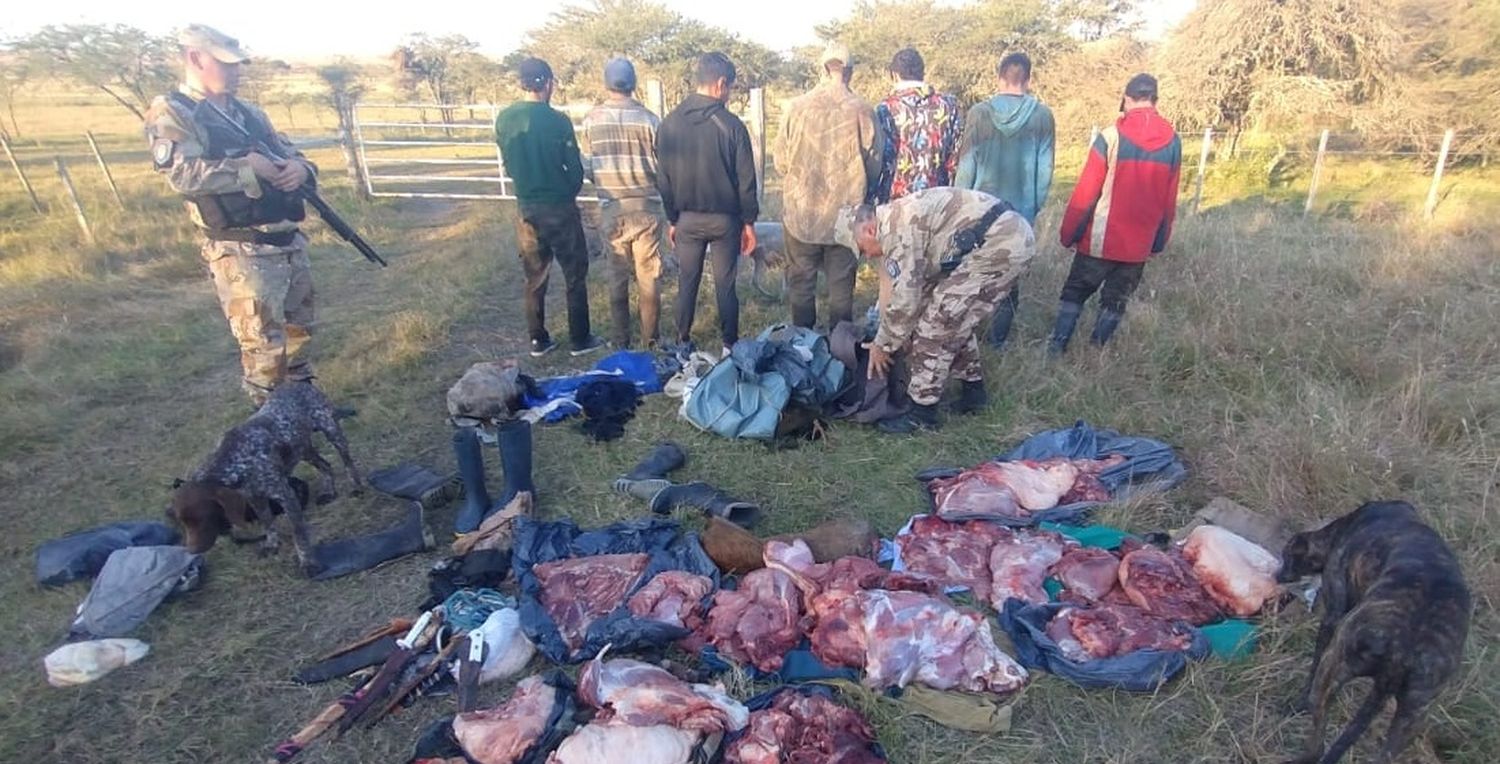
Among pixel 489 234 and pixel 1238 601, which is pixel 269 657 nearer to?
pixel 1238 601

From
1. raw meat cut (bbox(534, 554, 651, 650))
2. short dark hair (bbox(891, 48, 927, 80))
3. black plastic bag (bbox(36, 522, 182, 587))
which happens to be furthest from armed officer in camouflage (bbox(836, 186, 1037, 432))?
black plastic bag (bbox(36, 522, 182, 587))

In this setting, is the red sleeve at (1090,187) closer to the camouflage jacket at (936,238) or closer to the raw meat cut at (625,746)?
the camouflage jacket at (936,238)

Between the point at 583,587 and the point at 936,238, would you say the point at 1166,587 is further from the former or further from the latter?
the point at 583,587

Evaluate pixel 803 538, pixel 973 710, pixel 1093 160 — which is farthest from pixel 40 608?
pixel 1093 160

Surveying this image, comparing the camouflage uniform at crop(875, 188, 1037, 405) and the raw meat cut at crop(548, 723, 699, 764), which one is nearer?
the raw meat cut at crop(548, 723, 699, 764)

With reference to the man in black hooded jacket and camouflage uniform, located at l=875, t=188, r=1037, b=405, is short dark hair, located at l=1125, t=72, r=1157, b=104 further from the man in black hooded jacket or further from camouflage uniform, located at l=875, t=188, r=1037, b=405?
the man in black hooded jacket

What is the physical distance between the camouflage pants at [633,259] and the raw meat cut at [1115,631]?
3.70 meters

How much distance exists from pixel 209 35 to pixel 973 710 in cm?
477

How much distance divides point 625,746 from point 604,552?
4.05 feet

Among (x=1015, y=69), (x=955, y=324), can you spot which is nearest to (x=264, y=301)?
(x=955, y=324)

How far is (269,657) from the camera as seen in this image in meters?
2.94

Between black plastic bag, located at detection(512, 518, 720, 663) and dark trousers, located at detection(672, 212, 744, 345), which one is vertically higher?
dark trousers, located at detection(672, 212, 744, 345)

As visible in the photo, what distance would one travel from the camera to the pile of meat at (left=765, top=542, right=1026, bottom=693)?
267 centimetres

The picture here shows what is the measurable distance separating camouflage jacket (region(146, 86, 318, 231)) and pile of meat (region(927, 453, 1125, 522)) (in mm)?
4056
